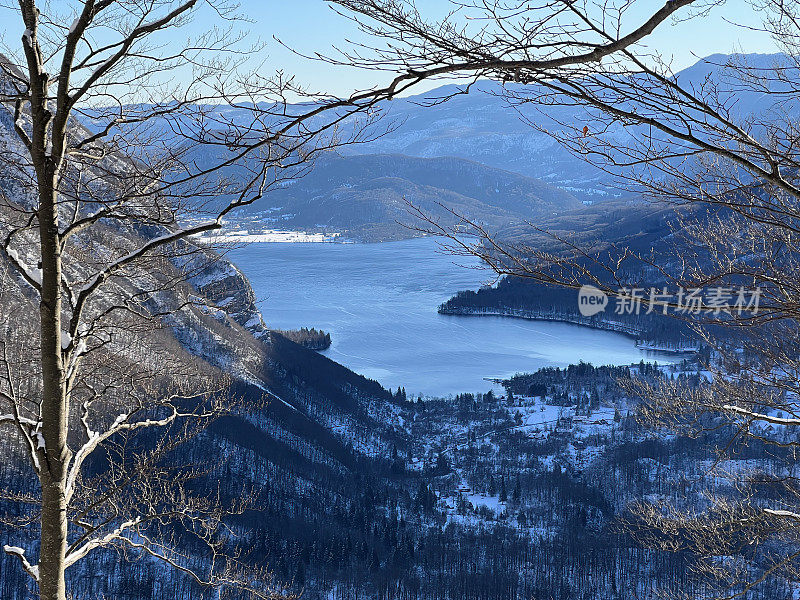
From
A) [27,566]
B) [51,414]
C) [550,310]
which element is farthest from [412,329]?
[51,414]

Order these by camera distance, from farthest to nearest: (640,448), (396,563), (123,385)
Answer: (640,448) < (396,563) < (123,385)

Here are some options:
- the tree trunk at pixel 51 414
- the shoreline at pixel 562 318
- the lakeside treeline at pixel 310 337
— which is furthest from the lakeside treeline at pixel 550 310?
the tree trunk at pixel 51 414

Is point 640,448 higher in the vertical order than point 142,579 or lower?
higher

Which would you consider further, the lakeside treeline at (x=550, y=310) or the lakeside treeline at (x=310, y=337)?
the lakeside treeline at (x=550, y=310)

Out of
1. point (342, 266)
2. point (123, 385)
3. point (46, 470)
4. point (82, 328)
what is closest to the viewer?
point (46, 470)

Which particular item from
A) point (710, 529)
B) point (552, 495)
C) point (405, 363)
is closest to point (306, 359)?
point (405, 363)

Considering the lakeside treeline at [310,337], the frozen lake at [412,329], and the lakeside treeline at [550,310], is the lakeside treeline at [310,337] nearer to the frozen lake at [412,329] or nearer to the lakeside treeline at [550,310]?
the frozen lake at [412,329]

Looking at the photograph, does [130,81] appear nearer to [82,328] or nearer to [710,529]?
[82,328]
